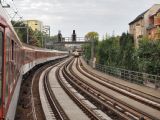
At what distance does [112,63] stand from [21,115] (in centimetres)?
3491

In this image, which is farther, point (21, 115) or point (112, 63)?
point (112, 63)

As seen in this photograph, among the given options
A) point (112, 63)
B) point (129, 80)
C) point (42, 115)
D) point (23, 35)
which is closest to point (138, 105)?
point (42, 115)

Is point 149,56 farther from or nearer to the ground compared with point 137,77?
farther from the ground

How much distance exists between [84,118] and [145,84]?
16.6m

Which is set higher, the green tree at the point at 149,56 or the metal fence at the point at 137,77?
the green tree at the point at 149,56

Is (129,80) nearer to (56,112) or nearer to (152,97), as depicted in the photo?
(152,97)

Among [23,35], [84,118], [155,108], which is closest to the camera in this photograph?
[84,118]

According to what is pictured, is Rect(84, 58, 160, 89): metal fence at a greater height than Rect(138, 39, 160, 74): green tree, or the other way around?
Rect(138, 39, 160, 74): green tree

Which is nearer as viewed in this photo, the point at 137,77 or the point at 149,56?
the point at 137,77

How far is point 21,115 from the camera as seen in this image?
64.7 ft

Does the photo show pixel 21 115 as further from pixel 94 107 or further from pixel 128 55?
pixel 128 55

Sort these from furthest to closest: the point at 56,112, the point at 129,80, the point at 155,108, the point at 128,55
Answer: the point at 128,55 → the point at 129,80 → the point at 155,108 → the point at 56,112

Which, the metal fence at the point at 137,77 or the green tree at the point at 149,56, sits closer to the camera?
the metal fence at the point at 137,77

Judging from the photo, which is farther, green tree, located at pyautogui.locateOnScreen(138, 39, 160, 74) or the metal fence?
green tree, located at pyautogui.locateOnScreen(138, 39, 160, 74)
